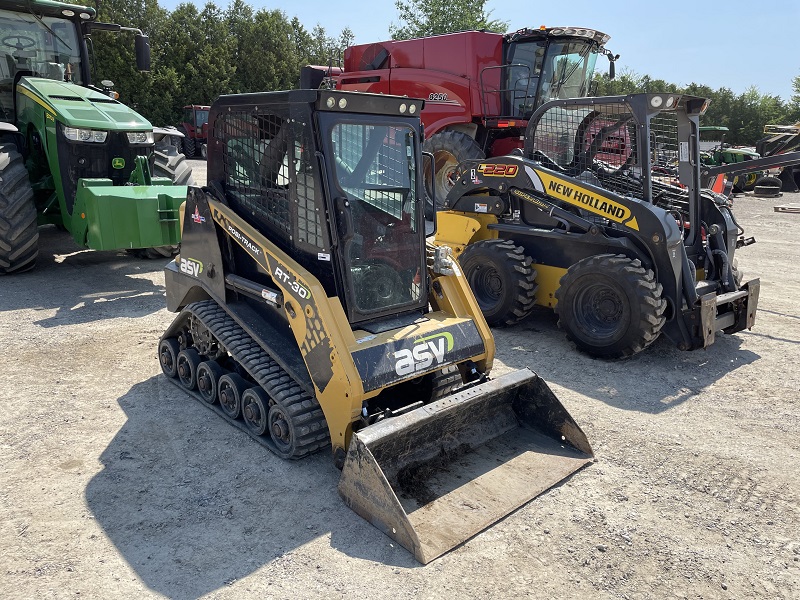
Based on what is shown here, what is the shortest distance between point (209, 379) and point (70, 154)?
448 cm

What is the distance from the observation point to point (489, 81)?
11180mm

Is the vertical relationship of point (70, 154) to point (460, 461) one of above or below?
above

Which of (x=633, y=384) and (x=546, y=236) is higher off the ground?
(x=546, y=236)

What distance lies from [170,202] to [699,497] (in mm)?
5906

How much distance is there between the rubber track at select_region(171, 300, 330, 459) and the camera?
3809 millimetres

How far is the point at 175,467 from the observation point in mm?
3902

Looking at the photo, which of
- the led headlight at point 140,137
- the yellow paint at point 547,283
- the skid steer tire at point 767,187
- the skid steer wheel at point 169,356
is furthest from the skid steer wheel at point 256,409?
the skid steer tire at point 767,187

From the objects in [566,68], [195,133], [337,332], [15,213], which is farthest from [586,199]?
[195,133]

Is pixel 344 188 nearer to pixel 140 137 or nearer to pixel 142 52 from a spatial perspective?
pixel 140 137

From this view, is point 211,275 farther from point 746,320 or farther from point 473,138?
point 473,138

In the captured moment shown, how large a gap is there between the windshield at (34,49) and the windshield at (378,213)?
6612 mm

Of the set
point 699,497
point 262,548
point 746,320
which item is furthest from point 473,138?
point 262,548

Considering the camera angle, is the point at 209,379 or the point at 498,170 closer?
the point at 209,379

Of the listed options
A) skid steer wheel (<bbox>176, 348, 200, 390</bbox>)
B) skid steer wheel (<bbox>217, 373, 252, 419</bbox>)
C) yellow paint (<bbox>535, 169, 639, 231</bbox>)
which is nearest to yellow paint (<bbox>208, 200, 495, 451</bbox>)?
skid steer wheel (<bbox>217, 373, 252, 419</bbox>)
